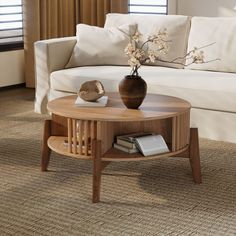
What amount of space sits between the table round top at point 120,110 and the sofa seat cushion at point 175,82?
574mm

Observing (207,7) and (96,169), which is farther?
(207,7)

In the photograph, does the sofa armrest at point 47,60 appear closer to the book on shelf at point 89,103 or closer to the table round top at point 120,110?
the table round top at point 120,110

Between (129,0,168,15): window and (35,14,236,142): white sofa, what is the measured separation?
0.97 m

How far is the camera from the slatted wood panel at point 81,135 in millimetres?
3164

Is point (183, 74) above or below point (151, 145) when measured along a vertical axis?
above

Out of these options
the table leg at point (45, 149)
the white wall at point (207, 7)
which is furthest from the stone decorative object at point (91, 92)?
the white wall at point (207, 7)

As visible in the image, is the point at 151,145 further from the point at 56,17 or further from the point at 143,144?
the point at 56,17

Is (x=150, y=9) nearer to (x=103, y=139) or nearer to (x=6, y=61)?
(x=6, y=61)

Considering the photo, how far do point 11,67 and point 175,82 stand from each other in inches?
94.6

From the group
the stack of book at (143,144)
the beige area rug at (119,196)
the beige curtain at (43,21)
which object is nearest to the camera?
the beige area rug at (119,196)

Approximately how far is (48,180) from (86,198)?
38cm

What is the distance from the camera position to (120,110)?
11.0 ft

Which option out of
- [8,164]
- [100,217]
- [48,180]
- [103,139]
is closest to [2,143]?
[8,164]

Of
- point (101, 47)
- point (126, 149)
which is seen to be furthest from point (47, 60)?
point (126, 149)
